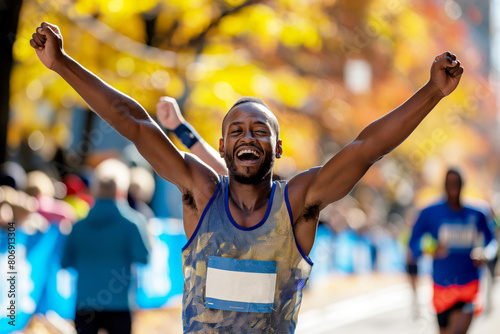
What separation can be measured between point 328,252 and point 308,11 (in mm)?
5589

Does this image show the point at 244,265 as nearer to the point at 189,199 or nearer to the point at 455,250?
the point at 189,199

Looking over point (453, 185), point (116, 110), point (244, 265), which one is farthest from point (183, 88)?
point (244, 265)

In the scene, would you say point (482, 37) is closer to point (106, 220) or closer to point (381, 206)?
point (381, 206)

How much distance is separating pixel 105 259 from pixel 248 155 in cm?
295

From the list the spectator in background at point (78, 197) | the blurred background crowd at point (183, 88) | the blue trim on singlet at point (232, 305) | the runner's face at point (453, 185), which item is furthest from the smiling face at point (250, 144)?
the spectator in background at point (78, 197)

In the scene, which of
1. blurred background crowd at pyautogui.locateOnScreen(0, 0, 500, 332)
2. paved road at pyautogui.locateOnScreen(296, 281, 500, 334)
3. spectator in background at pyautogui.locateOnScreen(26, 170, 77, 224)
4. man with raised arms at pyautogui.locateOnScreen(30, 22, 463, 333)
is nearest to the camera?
man with raised arms at pyautogui.locateOnScreen(30, 22, 463, 333)

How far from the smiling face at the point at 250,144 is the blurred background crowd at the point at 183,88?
3055mm

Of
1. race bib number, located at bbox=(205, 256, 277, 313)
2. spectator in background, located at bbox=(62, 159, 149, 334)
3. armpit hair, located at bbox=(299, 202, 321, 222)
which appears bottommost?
race bib number, located at bbox=(205, 256, 277, 313)

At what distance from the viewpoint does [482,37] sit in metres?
55.5

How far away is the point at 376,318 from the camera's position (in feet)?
36.2

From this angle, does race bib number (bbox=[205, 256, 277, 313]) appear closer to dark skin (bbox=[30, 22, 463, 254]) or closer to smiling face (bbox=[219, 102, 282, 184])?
dark skin (bbox=[30, 22, 463, 254])

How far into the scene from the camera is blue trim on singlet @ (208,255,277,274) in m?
2.78

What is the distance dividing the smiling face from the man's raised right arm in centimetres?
19

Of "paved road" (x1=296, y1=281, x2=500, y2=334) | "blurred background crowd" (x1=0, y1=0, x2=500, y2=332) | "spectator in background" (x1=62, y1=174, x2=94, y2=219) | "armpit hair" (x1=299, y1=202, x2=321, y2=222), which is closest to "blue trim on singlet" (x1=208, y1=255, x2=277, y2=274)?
"armpit hair" (x1=299, y1=202, x2=321, y2=222)
